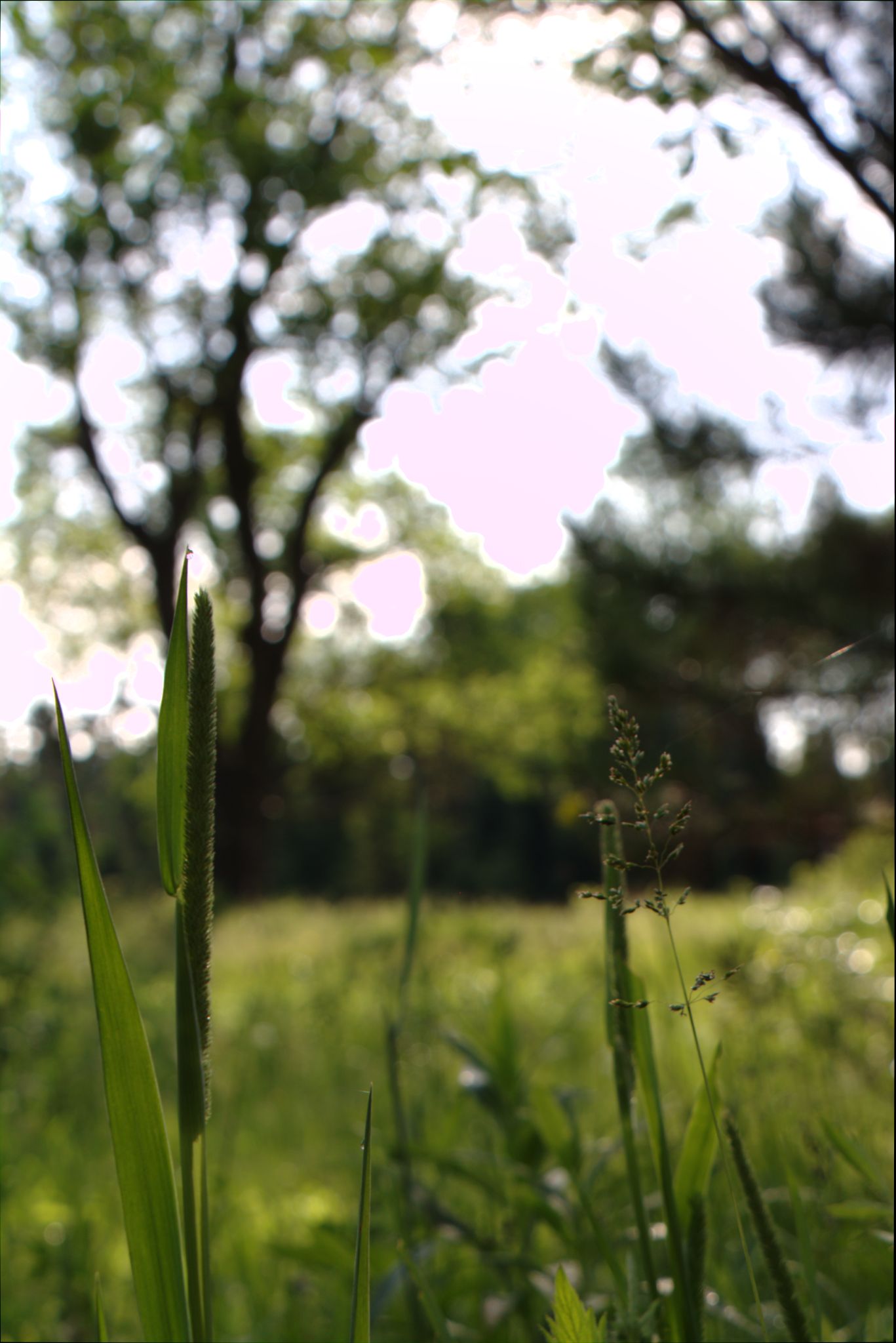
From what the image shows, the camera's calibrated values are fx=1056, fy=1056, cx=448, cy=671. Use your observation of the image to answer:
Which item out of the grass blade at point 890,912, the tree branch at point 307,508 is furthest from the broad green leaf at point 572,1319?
the tree branch at point 307,508

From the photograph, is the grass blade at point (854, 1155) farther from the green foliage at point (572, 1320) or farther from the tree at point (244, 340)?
the tree at point (244, 340)

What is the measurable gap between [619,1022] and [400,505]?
58.5 feet

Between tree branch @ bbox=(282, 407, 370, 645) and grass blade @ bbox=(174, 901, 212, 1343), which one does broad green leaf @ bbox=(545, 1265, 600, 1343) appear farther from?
tree branch @ bbox=(282, 407, 370, 645)

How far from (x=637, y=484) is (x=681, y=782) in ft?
5.29

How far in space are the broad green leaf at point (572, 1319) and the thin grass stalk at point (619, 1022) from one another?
12 cm

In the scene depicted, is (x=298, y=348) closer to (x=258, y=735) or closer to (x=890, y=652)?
(x=258, y=735)

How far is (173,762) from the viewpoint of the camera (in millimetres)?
464

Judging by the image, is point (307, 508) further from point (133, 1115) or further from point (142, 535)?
point (133, 1115)

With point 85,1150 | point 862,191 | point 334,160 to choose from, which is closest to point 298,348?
point 334,160

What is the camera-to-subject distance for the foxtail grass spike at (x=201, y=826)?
0.45 metres

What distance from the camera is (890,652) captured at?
2.39 metres

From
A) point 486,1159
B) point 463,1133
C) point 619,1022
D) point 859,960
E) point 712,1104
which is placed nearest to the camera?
point 712,1104

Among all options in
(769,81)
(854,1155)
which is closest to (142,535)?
(769,81)

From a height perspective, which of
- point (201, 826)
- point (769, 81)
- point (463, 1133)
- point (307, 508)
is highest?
point (307, 508)
